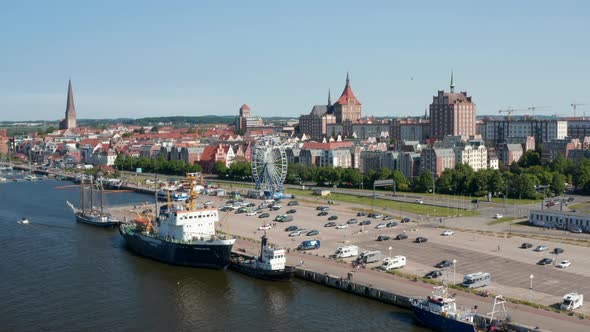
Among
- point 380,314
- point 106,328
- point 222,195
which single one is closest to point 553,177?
point 222,195

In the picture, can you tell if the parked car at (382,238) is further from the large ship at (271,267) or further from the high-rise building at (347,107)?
the high-rise building at (347,107)

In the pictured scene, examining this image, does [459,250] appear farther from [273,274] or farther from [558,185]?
[558,185]

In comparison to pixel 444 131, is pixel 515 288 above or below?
below

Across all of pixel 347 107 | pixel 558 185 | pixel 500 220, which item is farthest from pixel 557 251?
pixel 347 107

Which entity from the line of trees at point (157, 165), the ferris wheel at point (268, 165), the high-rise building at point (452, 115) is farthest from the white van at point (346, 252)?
the high-rise building at point (452, 115)

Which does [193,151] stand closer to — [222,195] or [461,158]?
[222,195]

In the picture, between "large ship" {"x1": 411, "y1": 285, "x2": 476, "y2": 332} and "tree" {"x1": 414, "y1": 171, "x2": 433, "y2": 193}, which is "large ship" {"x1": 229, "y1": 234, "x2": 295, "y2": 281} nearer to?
"large ship" {"x1": 411, "y1": 285, "x2": 476, "y2": 332}
